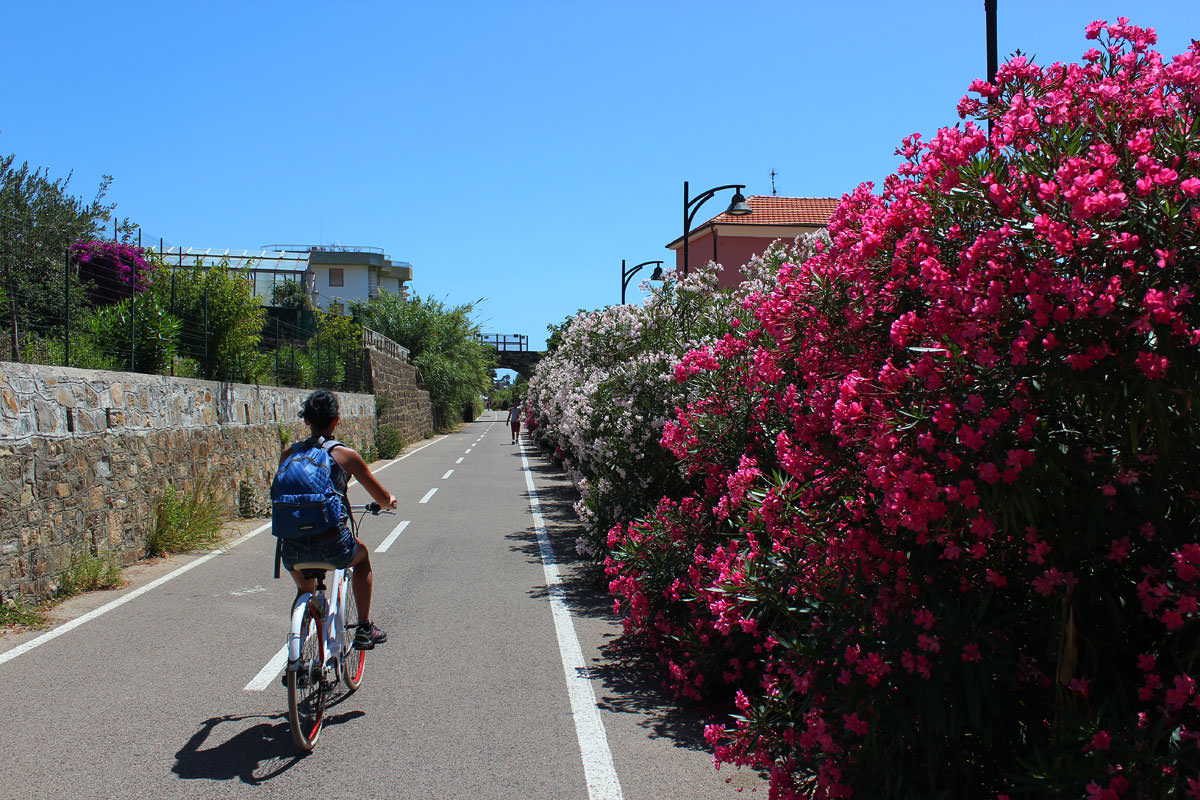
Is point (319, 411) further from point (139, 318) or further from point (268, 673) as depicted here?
point (139, 318)

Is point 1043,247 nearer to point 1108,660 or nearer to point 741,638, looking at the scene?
point 1108,660

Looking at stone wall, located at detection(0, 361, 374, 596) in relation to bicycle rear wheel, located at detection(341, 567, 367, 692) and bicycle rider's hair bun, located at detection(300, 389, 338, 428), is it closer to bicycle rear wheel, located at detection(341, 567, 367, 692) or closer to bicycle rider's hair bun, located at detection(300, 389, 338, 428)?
bicycle rear wheel, located at detection(341, 567, 367, 692)

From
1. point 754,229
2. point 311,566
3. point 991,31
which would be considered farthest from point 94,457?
point 754,229

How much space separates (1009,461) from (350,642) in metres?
4.41

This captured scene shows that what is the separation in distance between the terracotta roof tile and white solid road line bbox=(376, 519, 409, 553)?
2562 centimetres

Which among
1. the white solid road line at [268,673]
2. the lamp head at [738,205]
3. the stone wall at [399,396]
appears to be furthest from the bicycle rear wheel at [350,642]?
the stone wall at [399,396]

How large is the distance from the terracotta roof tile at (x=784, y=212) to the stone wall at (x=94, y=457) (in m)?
26.5

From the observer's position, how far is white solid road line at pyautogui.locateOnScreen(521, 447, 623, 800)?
4.17 m

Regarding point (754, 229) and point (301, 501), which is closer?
point (301, 501)

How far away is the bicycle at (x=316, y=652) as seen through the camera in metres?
4.40

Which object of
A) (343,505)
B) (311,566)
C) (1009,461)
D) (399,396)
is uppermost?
(399,396)

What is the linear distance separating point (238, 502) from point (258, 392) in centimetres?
264

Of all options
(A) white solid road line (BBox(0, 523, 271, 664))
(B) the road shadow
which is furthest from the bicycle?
(A) white solid road line (BBox(0, 523, 271, 664))

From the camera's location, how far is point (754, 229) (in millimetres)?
36594
